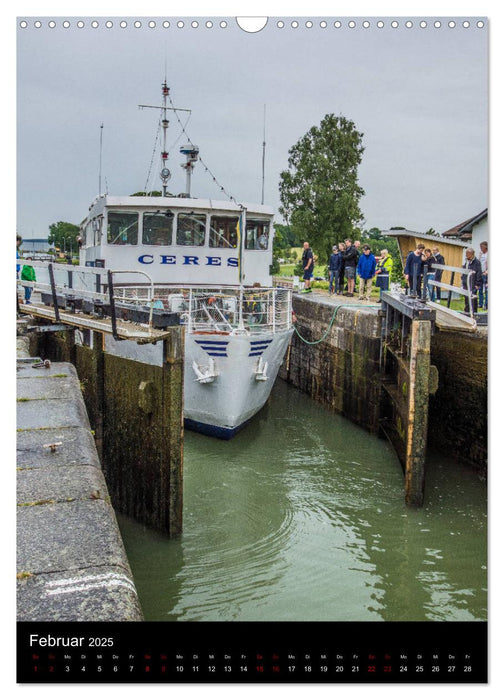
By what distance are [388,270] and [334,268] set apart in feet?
6.85

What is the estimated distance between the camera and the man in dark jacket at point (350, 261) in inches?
618

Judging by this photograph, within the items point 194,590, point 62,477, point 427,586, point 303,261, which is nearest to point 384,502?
point 427,586

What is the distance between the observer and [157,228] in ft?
39.8

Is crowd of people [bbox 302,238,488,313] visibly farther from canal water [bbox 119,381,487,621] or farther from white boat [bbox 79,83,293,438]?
canal water [bbox 119,381,487,621]

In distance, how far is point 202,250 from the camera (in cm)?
1234

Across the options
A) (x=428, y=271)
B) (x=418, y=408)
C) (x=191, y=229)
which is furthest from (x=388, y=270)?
(x=418, y=408)

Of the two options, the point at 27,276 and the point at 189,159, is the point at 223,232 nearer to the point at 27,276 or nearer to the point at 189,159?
the point at 189,159

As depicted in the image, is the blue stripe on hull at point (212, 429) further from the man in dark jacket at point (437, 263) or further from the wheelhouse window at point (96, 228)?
the man in dark jacket at point (437, 263)

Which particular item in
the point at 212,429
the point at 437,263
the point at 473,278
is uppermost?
the point at 437,263

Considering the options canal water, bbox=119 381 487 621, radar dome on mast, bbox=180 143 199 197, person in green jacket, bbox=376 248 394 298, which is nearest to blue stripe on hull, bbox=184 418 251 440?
canal water, bbox=119 381 487 621

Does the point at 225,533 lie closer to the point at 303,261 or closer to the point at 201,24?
the point at 201,24

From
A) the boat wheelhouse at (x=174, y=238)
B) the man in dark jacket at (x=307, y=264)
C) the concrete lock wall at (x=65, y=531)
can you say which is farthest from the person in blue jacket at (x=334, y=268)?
the concrete lock wall at (x=65, y=531)

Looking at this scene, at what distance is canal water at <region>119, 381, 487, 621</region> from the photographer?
20.6 feet

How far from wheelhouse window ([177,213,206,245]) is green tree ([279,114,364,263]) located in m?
1.69
